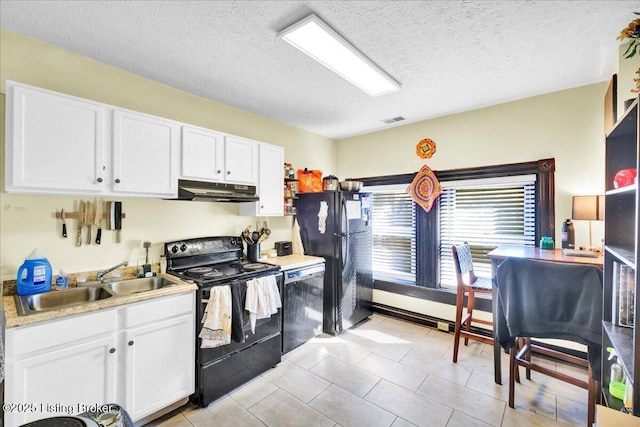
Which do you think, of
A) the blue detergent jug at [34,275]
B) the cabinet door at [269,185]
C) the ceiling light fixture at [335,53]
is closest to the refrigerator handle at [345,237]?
the cabinet door at [269,185]

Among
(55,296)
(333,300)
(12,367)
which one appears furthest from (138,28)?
(333,300)

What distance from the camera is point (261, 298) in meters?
2.50

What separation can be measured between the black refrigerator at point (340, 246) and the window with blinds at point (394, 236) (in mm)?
364

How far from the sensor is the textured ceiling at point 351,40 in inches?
65.5

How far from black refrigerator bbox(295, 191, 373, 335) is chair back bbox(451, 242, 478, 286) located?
123 centimetres

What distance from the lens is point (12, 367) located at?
1450mm

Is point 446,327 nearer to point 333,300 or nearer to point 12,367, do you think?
point 333,300

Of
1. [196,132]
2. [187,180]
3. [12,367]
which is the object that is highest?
[196,132]

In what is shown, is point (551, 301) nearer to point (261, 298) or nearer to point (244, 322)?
point (261, 298)

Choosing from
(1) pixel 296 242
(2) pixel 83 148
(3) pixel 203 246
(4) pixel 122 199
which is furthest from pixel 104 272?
(1) pixel 296 242

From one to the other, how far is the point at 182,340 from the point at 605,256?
2.83 m

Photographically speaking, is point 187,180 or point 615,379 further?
point 187,180

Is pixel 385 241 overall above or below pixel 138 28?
below

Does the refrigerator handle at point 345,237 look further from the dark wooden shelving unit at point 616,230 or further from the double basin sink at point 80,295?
the dark wooden shelving unit at point 616,230
